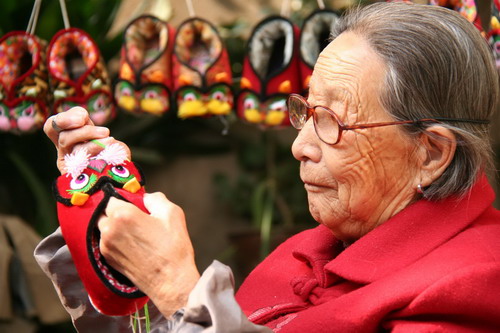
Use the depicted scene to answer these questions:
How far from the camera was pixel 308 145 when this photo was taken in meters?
1.63

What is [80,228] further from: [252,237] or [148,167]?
[148,167]

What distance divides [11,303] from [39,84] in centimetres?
128

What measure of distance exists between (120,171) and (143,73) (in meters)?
→ 1.28

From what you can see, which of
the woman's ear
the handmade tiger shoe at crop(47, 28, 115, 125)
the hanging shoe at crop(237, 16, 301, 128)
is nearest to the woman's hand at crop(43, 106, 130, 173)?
the woman's ear

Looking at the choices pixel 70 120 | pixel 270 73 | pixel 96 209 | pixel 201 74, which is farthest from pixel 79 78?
pixel 96 209

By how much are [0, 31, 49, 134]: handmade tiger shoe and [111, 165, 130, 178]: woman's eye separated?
1.19m

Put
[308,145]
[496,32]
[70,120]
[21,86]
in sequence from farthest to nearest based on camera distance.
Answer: [21,86]
[496,32]
[308,145]
[70,120]

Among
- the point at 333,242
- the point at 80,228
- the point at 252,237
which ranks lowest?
the point at 252,237

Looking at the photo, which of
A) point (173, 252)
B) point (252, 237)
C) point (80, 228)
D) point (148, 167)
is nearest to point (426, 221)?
point (173, 252)

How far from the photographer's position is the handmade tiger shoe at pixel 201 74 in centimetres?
267

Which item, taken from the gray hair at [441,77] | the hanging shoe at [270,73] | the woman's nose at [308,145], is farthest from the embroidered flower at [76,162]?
the hanging shoe at [270,73]

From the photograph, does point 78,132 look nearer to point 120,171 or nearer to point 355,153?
point 120,171

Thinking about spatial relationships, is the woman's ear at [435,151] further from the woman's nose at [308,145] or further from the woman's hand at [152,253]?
the woman's hand at [152,253]

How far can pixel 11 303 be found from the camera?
134 inches
